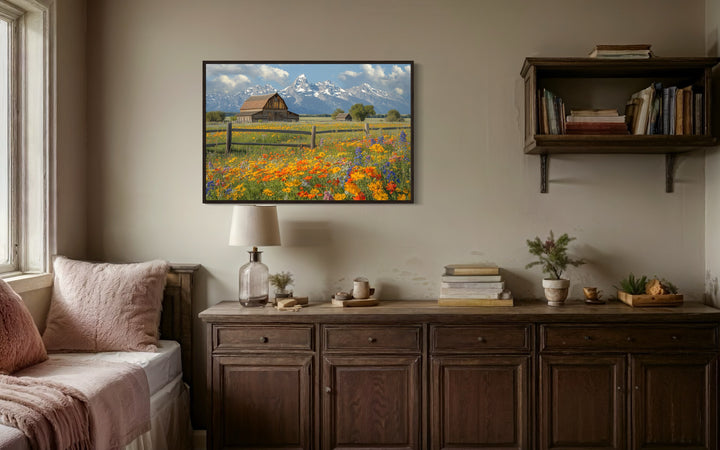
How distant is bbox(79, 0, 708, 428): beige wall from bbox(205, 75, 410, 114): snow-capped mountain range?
15 centimetres

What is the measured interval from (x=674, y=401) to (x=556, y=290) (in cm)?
77

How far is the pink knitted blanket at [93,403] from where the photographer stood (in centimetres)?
186

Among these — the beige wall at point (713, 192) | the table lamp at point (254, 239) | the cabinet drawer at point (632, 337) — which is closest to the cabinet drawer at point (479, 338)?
the cabinet drawer at point (632, 337)

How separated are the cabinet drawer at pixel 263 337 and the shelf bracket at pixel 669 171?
85.1 inches

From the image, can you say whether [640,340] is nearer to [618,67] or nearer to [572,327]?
[572,327]

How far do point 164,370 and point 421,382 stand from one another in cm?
132

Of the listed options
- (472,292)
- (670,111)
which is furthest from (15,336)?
(670,111)

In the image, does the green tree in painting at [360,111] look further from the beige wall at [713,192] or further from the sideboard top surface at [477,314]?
the beige wall at [713,192]

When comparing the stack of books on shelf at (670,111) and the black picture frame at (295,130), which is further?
the black picture frame at (295,130)

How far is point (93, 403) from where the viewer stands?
2.08 m

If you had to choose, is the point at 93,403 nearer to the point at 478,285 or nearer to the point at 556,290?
the point at 478,285

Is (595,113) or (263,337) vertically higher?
(595,113)

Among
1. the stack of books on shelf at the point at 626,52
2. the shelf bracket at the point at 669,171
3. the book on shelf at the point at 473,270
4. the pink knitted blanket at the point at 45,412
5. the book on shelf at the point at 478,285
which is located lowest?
the pink knitted blanket at the point at 45,412

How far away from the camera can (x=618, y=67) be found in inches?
111
